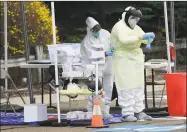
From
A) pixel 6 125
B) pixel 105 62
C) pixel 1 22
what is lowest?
pixel 6 125

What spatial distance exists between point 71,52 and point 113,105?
136 inches

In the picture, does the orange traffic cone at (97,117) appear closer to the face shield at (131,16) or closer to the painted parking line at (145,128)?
the painted parking line at (145,128)

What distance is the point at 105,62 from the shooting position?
11023mm

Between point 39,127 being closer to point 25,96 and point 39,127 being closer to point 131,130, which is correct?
point 131,130

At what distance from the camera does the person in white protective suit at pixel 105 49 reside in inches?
424

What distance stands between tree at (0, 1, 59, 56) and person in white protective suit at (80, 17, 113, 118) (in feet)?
26.1

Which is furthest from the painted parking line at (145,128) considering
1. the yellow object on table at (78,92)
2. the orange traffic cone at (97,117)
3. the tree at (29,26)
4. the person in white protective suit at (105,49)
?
the tree at (29,26)

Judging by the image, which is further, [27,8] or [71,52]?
[27,8]

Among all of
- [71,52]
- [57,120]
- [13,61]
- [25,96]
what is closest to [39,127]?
[57,120]

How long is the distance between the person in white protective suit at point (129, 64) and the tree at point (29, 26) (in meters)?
8.36

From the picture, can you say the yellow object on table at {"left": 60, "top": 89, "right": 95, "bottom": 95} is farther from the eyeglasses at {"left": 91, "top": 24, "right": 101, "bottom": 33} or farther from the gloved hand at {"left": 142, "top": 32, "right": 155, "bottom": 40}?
the gloved hand at {"left": 142, "top": 32, "right": 155, "bottom": 40}

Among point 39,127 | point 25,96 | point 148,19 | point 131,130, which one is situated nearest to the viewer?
point 131,130

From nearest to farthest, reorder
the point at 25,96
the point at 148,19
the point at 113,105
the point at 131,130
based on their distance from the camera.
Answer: the point at 131,130
the point at 113,105
the point at 25,96
the point at 148,19

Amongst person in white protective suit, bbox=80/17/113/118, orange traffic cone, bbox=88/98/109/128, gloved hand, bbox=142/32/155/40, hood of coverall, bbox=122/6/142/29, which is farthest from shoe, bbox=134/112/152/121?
hood of coverall, bbox=122/6/142/29
